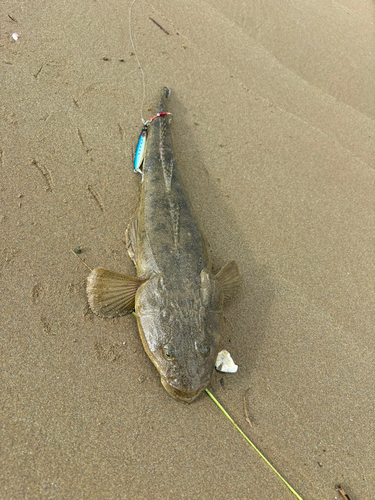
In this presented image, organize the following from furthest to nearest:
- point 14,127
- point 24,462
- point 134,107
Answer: point 134,107 < point 14,127 < point 24,462

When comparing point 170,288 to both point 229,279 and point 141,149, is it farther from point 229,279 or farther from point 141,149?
point 141,149

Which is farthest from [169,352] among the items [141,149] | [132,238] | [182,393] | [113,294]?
[141,149]

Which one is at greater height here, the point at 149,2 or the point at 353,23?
the point at 353,23

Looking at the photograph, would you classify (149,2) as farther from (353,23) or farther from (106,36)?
(353,23)

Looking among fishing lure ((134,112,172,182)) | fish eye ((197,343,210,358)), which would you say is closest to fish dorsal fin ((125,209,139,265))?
fishing lure ((134,112,172,182))

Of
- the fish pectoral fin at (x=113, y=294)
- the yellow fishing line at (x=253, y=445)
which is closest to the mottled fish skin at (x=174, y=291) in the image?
the fish pectoral fin at (x=113, y=294)

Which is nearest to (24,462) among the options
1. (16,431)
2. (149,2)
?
(16,431)
